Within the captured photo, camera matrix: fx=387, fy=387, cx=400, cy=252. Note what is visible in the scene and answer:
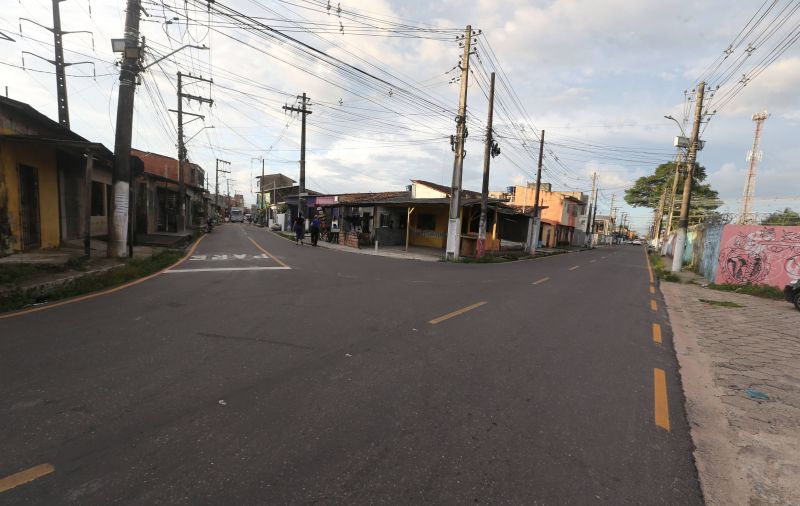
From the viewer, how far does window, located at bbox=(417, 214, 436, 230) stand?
91.2ft

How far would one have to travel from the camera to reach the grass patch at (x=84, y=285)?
6668 millimetres

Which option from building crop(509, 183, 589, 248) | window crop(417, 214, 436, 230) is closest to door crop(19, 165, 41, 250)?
window crop(417, 214, 436, 230)

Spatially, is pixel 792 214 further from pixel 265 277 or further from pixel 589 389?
pixel 265 277

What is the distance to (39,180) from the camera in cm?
1218

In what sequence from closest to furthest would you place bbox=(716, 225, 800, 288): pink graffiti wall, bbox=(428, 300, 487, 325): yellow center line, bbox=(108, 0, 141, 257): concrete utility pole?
bbox=(428, 300, 487, 325): yellow center line, bbox=(108, 0, 141, 257): concrete utility pole, bbox=(716, 225, 800, 288): pink graffiti wall

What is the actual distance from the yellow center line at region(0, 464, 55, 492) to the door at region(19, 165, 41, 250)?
12.4 m

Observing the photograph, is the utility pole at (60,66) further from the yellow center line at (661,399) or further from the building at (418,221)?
the yellow center line at (661,399)

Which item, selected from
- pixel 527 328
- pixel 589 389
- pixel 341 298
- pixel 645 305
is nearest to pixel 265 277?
pixel 341 298

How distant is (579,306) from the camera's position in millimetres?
8727

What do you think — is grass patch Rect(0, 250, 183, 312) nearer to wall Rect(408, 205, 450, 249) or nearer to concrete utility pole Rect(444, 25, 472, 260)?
concrete utility pole Rect(444, 25, 472, 260)

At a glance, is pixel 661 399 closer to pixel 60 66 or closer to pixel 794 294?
pixel 794 294

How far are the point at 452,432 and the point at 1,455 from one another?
10.5ft

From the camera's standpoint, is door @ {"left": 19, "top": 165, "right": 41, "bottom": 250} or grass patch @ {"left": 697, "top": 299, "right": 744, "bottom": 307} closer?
grass patch @ {"left": 697, "top": 299, "right": 744, "bottom": 307}

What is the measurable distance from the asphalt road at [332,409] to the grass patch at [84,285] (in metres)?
1.10
